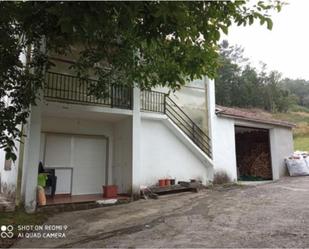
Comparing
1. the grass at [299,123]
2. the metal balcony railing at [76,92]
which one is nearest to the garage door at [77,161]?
the metal balcony railing at [76,92]

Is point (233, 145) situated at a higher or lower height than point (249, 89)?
lower

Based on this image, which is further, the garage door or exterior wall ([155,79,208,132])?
exterior wall ([155,79,208,132])

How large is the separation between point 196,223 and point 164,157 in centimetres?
558

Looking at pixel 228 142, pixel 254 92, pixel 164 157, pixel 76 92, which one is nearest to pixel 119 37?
pixel 76 92

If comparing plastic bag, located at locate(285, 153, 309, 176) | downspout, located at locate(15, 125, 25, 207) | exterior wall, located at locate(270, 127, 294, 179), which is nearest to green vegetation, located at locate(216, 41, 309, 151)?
exterior wall, located at locate(270, 127, 294, 179)

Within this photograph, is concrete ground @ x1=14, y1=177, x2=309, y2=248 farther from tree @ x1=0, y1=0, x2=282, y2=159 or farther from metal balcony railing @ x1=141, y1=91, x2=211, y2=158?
metal balcony railing @ x1=141, y1=91, x2=211, y2=158

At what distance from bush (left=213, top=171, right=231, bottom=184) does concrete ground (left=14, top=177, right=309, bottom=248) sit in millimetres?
2912

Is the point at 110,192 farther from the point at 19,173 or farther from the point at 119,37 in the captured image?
the point at 119,37

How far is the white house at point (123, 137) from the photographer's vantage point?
33.7 ft

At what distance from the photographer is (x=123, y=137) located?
11.4 metres

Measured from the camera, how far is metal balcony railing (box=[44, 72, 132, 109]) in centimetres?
995

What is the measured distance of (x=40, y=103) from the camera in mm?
8898

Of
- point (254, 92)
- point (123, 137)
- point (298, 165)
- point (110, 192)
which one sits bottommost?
point (110, 192)

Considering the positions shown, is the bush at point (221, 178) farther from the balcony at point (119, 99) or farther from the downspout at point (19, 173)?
the downspout at point (19, 173)
